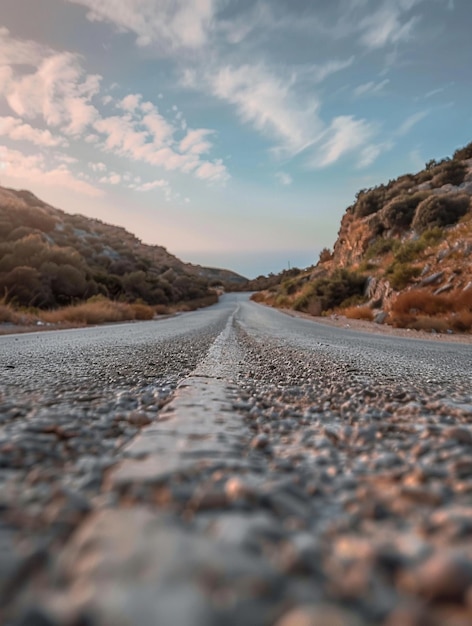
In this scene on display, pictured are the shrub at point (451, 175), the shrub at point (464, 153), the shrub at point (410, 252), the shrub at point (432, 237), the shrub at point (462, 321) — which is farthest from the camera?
the shrub at point (464, 153)

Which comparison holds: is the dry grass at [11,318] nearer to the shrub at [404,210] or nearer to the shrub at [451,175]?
the shrub at [404,210]

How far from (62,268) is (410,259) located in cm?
1384

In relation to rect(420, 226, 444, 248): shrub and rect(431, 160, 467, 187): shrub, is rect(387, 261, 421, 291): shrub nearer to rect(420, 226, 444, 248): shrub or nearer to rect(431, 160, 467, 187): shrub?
rect(420, 226, 444, 248): shrub

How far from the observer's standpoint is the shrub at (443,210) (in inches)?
655

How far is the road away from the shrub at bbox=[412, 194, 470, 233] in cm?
1831

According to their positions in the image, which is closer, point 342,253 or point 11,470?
point 11,470

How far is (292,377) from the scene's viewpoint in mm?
1915

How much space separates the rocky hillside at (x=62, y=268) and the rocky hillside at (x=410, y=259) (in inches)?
372

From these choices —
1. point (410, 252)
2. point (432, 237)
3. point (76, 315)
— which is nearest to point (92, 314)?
point (76, 315)

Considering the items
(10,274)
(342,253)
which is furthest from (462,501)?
(342,253)

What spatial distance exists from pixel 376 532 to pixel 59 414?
0.93 meters

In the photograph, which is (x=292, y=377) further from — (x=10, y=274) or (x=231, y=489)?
(x=10, y=274)

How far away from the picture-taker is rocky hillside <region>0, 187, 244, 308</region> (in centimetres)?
1305

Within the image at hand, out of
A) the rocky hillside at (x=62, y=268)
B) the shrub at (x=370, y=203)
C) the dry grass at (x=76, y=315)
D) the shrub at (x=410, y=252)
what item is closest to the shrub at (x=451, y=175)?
the shrub at (x=370, y=203)
